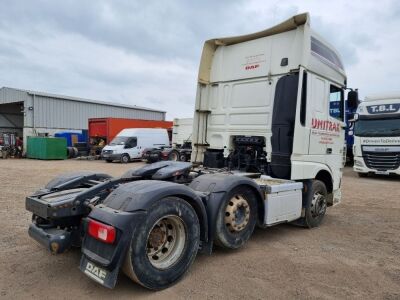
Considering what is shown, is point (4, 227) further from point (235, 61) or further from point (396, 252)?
point (396, 252)

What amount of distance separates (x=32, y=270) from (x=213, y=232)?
2.12 m

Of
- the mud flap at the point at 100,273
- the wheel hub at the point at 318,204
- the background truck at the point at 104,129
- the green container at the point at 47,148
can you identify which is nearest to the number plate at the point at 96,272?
the mud flap at the point at 100,273

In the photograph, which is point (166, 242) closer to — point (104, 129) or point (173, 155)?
point (173, 155)

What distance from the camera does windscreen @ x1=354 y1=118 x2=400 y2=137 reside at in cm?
1331

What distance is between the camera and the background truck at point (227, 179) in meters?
3.17

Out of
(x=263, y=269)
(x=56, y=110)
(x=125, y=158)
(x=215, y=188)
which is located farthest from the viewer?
(x=56, y=110)

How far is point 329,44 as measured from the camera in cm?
592

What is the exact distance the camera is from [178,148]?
22594 millimetres

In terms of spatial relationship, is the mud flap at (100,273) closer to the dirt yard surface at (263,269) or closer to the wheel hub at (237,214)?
the dirt yard surface at (263,269)

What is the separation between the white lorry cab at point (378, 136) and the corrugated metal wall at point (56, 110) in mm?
26615

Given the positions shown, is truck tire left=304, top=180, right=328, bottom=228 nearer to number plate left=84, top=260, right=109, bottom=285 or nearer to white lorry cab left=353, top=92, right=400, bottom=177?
number plate left=84, top=260, right=109, bottom=285

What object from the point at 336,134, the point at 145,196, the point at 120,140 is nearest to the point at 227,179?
the point at 145,196

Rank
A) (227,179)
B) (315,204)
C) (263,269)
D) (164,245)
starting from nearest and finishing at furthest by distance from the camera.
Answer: (164,245)
(263,269)
(227,179)
(315,204)

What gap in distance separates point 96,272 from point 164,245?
0.76 m
